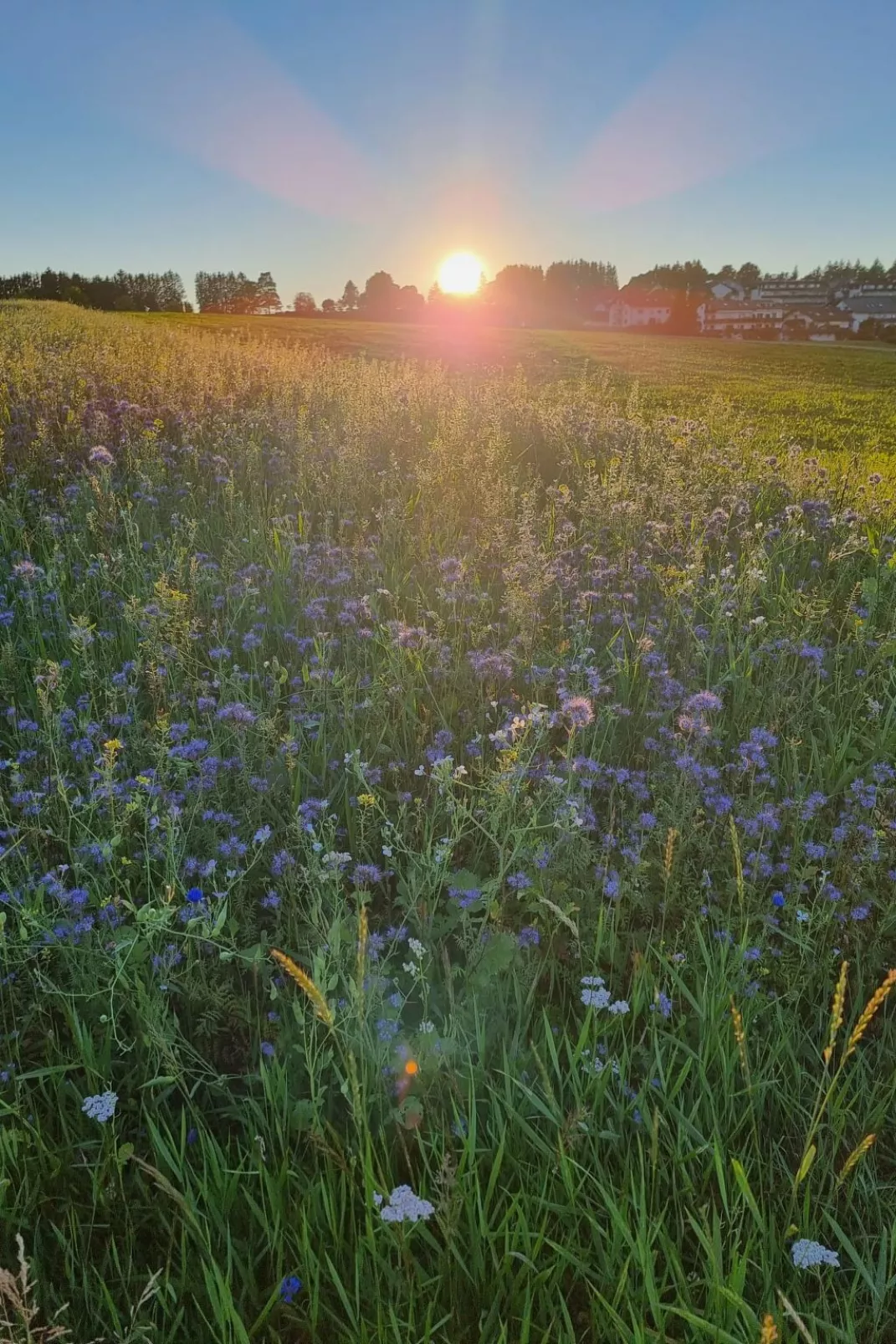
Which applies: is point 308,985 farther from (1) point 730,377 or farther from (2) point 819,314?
(2) point 819,314

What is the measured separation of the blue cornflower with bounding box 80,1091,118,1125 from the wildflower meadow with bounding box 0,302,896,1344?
0.05ft

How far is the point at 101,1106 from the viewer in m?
1.80

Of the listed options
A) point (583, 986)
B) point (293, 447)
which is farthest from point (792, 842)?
point (293, 447)

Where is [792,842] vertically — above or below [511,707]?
→ below

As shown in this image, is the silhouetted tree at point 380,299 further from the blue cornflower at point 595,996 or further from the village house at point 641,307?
the blue cornflower at point 595,996

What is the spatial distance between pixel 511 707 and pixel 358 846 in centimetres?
104

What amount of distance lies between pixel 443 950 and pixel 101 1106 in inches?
34.3

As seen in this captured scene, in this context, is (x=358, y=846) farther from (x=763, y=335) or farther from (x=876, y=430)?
(x=763, y=335)

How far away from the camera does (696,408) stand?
1368cm

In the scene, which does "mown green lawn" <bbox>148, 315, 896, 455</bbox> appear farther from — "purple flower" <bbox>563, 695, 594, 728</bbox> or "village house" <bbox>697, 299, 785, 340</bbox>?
"village house" <bbox>697, 299, 785, 340</bbox>

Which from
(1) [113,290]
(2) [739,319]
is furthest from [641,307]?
(1) [113,290]

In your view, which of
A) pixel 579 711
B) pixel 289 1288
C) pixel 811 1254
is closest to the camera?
pixel 811 1254

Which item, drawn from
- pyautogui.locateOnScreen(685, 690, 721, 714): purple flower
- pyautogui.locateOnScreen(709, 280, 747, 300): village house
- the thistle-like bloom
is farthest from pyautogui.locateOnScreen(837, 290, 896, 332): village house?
the thistle-like bloom

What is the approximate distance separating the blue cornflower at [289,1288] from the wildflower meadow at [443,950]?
0.11ft
